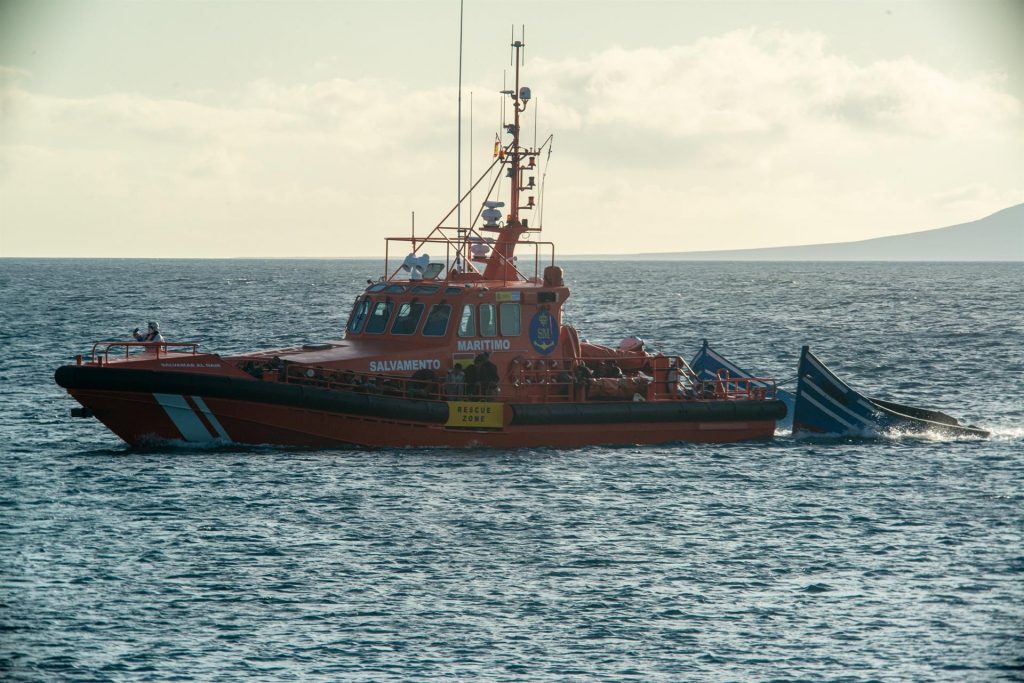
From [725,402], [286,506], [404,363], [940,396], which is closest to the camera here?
[286,506]

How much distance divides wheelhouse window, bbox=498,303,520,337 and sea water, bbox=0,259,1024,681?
245cm

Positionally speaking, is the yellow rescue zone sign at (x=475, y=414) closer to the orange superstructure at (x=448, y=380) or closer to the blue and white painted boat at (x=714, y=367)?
the orange superstructure at (x=448, y=380)

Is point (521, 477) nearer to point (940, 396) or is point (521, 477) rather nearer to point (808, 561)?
point (808, 561)

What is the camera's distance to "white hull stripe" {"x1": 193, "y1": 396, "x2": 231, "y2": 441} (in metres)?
22.6

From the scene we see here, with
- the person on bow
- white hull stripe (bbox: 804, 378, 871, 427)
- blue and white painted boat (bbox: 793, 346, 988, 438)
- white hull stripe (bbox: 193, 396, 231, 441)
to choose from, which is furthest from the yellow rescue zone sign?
white hull stripe (bbox: 804, 378, 871, 427)

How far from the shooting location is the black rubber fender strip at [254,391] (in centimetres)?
2206

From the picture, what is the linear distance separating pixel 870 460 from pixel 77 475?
14511 mm

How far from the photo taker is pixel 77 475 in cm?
2259

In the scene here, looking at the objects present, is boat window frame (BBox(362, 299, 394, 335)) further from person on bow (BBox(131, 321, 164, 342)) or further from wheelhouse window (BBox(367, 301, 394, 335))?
person on bow (BBox(131, 321, 164, 342))

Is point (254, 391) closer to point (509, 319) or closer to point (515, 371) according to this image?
point (515, 371)

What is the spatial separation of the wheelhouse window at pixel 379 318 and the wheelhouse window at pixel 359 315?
6.3 inches

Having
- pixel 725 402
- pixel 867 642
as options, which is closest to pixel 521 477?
pixel 725 402

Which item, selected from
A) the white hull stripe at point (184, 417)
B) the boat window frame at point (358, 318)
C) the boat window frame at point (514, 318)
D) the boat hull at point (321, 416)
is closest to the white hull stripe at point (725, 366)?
the boat hull at point (321, 416)

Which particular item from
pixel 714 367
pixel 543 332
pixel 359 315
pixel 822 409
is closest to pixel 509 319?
pixel 543 332
